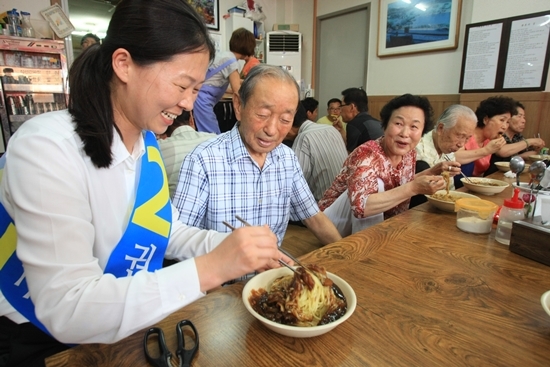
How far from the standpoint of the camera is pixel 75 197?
75 cm

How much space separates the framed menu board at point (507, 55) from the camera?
4188 millimetres

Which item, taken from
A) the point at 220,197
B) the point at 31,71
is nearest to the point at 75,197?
the point at 220,197

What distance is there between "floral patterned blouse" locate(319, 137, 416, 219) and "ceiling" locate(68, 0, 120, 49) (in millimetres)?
4943

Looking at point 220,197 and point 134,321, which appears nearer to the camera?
point 134,321

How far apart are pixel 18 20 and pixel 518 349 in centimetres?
587

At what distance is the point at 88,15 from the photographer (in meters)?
5.59

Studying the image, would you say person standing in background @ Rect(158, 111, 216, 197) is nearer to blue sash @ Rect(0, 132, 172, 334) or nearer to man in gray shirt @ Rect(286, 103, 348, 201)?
blue sash @ Rect(0, 132, 172, 334)

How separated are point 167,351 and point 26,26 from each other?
5482mm

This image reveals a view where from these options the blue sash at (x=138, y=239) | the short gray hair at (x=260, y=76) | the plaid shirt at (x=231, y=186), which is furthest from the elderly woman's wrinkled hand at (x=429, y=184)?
the blue sash at (x=138, y=239)

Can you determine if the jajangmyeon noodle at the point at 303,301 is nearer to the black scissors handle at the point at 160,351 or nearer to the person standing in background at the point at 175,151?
the black scissors handle at the point at 160,351

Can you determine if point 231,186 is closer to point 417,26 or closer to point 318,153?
point 318,153

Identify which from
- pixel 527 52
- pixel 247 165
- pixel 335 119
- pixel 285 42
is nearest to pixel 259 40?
pixel 285 42

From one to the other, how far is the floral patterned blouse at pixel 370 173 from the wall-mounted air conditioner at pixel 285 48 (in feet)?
17.0

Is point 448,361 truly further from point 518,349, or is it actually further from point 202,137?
point 202,137
